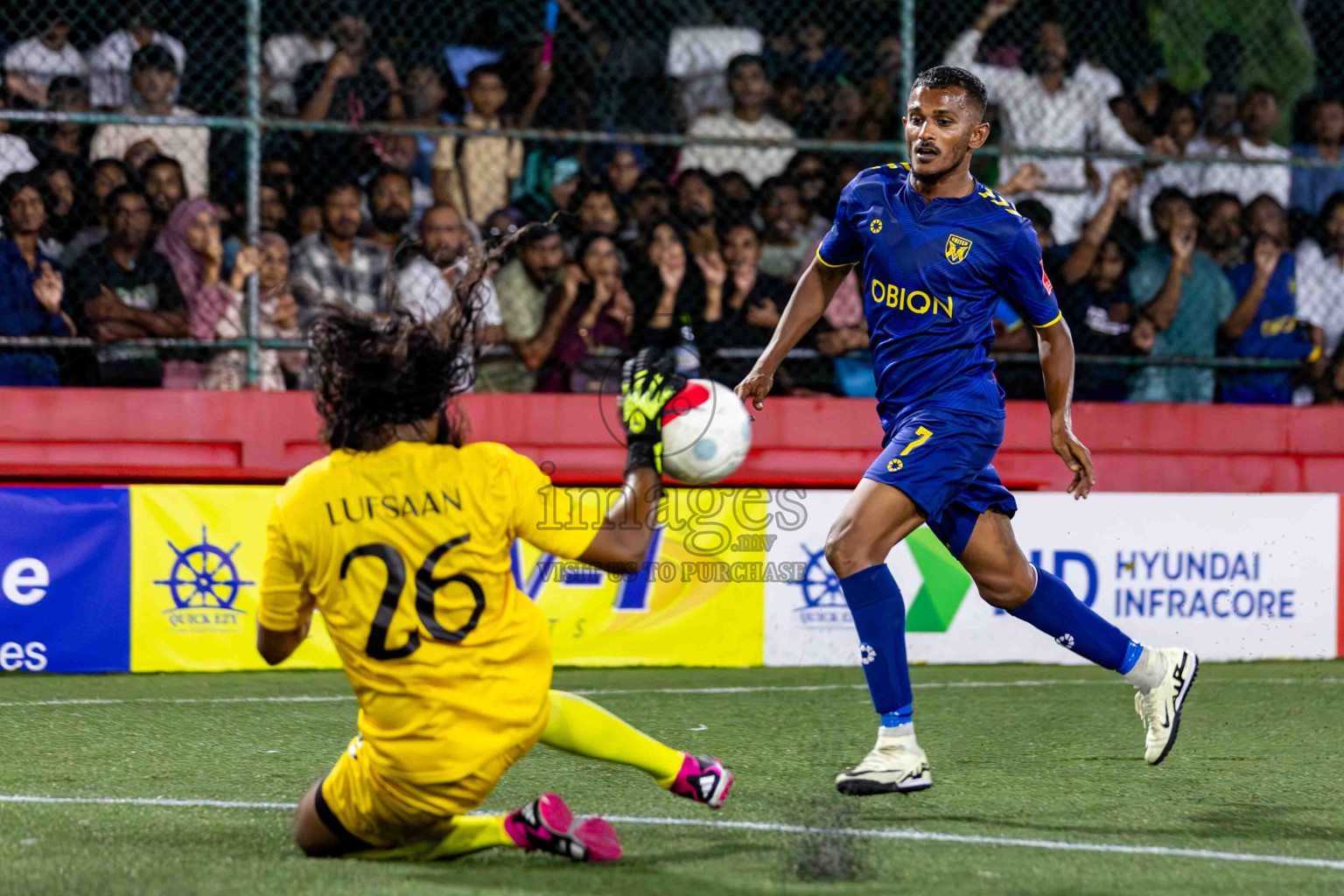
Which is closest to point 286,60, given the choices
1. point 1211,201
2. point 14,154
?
point 14,154

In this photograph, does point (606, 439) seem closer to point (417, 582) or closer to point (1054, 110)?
point (1054, 110)

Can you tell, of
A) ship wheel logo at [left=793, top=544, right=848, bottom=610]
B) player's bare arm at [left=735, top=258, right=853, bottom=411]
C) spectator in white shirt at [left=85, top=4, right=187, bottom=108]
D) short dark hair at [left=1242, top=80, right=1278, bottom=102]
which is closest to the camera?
player's bare arm at [left=735, top=258, right=853, bottom=411]

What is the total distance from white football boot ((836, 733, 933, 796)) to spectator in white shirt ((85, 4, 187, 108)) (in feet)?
19.4

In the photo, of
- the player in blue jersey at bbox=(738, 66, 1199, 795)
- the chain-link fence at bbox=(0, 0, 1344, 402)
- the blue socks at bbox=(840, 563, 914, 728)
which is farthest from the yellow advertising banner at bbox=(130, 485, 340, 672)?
the blue socks at bbox=(840, 563, 914, 728)

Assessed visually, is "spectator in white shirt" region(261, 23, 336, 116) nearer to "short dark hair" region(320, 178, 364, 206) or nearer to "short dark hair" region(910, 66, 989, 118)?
"short dark hair" region(320, 178, 364, 206)

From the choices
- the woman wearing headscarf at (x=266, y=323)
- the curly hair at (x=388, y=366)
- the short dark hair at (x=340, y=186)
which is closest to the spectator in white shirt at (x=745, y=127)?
the short dark hair at (x=340, y=186)

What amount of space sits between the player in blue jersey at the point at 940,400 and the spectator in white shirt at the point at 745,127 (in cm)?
443

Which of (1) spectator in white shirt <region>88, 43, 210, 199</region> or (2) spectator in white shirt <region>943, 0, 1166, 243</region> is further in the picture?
(2) spectator in white shirt <region>943, 0, 1166, 243</region>

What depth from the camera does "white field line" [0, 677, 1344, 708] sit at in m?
6.42

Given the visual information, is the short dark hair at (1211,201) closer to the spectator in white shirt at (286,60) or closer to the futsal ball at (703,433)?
the spectator in white shirt at (286,60)

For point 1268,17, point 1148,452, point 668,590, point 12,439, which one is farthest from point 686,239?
point 1268,17

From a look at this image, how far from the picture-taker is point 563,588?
7512 millimetres

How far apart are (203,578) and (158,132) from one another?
8.19 ft

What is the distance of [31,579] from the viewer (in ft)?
23.5
